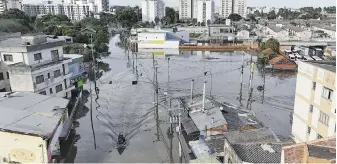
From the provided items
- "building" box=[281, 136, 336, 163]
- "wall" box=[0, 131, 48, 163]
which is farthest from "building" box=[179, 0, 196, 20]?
"building" box=[281, 136, 336, 163]

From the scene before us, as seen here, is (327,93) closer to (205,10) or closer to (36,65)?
(36,65)

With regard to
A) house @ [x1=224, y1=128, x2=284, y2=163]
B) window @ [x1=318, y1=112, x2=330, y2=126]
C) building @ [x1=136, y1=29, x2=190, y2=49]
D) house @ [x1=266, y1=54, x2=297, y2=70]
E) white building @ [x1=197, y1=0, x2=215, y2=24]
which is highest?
white building @ [x1=197, y1=0, x2=215, y2=24]

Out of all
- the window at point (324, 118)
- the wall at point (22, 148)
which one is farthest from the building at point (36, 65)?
the window at point (324, 118)

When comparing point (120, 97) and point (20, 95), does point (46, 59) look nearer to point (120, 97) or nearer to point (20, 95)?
point (20, 95)

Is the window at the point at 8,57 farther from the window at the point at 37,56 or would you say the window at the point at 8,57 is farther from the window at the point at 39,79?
the window at the point at 39,79

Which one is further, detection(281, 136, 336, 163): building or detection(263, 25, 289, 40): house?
detection(263, 25, 289, 40): house

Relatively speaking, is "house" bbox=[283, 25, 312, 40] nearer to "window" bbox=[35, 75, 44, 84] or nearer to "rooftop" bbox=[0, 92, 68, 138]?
"window" bbox=[35, 75, 44, 84]

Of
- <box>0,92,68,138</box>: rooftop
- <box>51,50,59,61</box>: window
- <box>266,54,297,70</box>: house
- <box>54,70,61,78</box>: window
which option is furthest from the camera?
→ <box>266,54,297,70</box>: house

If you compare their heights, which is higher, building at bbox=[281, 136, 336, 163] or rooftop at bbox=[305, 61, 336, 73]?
rooftop at bbox=[305, 61, 336, 73]

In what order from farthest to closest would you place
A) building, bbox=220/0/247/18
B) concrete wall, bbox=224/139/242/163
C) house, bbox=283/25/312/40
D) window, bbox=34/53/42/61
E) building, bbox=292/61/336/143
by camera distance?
building, bbox=220/0/247/18
house, bbox=283/25/312/40
window, bbox=34/53/42/61
building, bbox=292/61/336/143
concrete wall, bbox=224/139/242/163
